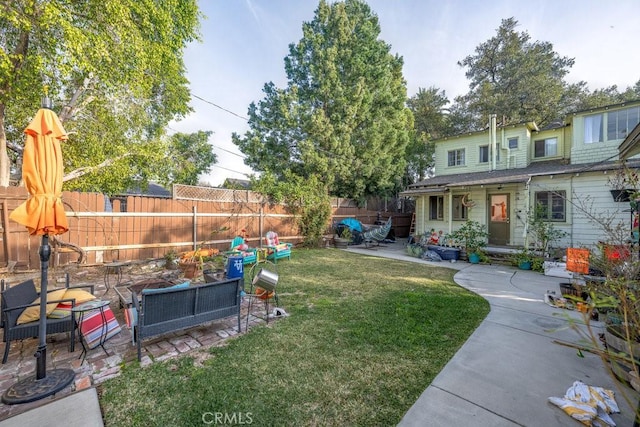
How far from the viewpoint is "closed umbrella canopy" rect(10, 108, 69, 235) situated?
240cm

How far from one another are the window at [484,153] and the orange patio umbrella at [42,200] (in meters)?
14.6

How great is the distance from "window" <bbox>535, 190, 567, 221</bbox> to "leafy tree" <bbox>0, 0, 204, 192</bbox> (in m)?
13.7

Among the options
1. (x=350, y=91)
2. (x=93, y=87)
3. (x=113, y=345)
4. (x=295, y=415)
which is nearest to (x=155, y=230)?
(x=93, y=87)

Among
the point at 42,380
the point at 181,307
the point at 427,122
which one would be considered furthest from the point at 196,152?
the point at 42,380

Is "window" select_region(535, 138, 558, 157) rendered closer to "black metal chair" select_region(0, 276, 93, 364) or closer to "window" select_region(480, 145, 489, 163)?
"window" select_region(480, 145, 489, 163)

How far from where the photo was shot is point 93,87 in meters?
8.32

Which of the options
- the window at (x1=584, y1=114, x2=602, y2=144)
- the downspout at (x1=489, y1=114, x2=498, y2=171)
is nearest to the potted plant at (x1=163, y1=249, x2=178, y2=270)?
the downspout at (x1=489, y1=114, x2=498, y2=171)

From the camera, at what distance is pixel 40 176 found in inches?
96.3

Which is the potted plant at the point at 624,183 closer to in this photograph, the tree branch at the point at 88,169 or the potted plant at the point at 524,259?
the potted plant at the point at 524,259

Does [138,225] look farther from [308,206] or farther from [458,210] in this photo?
[458,210]

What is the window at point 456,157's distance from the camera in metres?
13.5

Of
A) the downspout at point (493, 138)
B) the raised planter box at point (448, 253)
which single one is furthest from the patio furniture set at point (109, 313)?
the downspout at point (493, 138)

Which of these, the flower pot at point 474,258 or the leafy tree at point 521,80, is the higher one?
the leafy tree at point 521,80

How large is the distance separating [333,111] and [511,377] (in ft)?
47.4
